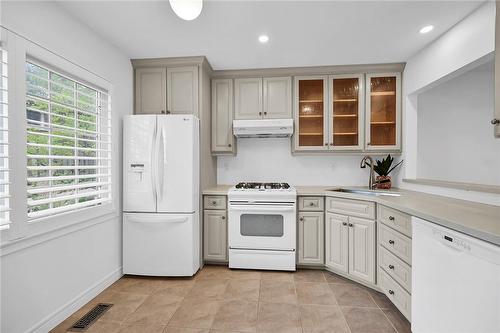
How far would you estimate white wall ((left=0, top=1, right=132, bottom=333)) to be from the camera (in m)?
1.52

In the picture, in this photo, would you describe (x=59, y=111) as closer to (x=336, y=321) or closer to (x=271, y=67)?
(x=271, y=67)

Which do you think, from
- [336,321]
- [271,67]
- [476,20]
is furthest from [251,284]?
[476,20]

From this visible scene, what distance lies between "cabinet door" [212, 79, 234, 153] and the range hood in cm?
15

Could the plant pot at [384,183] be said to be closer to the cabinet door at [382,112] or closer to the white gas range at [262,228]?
the cabinet door at [382,112]

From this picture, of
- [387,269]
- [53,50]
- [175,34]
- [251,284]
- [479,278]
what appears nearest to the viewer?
[479,278]

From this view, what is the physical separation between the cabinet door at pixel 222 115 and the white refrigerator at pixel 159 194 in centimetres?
62

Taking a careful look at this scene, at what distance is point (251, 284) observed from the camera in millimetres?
2445

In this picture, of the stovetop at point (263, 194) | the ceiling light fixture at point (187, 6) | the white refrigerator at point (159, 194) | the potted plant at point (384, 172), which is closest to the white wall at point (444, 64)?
the potted plant at point (384, 172)

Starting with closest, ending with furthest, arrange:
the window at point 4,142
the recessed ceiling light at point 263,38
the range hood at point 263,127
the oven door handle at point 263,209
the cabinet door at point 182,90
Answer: the window at point 4,142
the recessed ceiling light at point 263,38
the oven door handle at point 263,209
the cabinet door at point 182,90
the range hood at point 263,127

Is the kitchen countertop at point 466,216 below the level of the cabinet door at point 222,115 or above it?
below

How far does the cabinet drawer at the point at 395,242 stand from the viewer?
1762 mm

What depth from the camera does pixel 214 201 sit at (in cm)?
285

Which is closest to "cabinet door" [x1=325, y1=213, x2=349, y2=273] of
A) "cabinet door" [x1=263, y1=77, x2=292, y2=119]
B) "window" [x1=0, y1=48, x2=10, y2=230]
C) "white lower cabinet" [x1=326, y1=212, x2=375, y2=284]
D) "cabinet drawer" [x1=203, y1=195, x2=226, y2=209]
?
"white lower cabinet" [x1=326, y1=212, x2=375, y2=284]

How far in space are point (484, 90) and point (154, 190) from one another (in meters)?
3.84
